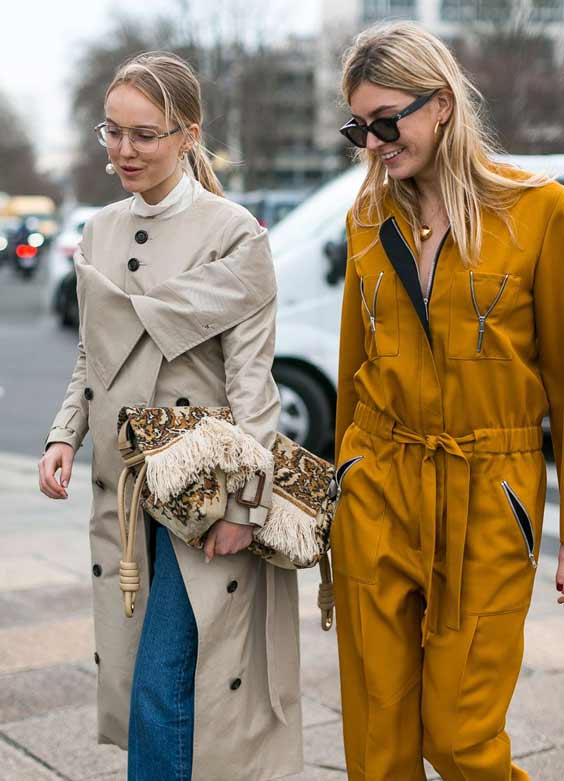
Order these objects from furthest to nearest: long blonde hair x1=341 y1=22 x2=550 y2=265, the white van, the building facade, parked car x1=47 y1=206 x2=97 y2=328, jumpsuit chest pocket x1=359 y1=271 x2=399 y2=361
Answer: the building facade < parked car x1=47 y1=206 x2=97 y2=328 < the white van < jumpsuit chest pocket x1=359 y1=271 x2=399 y2=361 < long blonde hair x1=341 y1=22 x2=550 y2=265

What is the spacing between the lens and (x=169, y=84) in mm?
2826

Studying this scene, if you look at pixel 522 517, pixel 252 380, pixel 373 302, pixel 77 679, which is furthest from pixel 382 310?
pixel 77 679

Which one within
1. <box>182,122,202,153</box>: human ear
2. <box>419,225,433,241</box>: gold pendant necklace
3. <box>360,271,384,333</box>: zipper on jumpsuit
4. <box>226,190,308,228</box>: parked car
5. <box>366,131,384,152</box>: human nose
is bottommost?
<box>226,190,308,228</box>: parked car

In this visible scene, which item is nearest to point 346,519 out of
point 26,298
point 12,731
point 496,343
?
point 496,343

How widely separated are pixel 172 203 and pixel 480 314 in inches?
28.3

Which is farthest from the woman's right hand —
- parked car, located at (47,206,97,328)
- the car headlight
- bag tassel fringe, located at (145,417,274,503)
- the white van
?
the car headlight

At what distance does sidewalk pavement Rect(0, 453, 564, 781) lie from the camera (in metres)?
3.65

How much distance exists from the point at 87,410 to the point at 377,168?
85cm

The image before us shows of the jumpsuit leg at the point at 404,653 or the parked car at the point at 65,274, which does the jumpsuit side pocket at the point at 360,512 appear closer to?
the jumpsuit leg at the point at 404,653

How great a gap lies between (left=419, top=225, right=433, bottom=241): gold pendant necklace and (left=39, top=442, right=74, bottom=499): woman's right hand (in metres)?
0.92

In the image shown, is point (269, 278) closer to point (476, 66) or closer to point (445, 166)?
point (445, 166)

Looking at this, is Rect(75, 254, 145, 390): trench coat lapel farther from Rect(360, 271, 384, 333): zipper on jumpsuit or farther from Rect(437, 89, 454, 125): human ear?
Rect(437, 89, 454, 125): human ear

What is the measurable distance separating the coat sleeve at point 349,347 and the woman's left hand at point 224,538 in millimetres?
332

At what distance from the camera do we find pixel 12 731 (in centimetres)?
383
